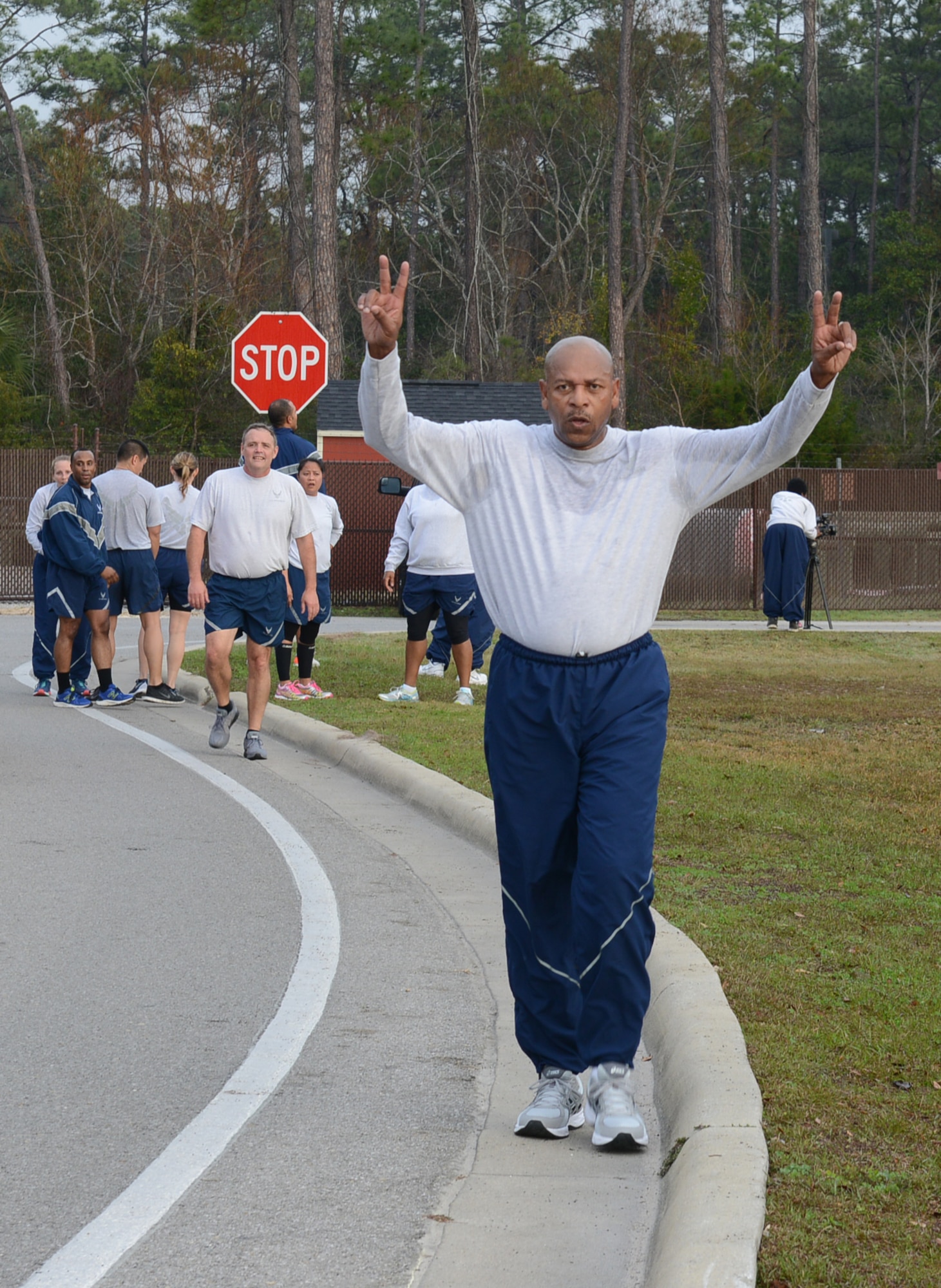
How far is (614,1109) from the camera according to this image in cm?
434

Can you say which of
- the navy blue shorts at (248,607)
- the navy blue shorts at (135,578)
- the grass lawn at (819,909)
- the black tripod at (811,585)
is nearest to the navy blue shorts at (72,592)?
the navy blue shorts at (135,578)

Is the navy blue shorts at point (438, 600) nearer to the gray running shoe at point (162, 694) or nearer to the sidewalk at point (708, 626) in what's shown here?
the gray running shoe at point (162, 694)

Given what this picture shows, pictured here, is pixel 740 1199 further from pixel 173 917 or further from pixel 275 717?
pixel 275 717

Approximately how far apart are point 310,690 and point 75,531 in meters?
2.16

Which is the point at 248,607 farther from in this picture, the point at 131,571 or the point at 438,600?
the point at 131,571

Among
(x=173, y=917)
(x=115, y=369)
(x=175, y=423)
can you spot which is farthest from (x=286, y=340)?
(x=115, y=369)

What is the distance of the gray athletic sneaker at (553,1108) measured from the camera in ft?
14.6

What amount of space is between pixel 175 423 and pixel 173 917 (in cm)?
3426

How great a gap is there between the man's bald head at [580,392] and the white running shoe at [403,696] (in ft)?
30.0

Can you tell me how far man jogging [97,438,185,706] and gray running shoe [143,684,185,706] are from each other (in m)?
0.24

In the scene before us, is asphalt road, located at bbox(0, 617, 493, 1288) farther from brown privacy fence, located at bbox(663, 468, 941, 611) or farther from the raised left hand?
brown privacy fence, located at bbox(663, 468, 941, 611)

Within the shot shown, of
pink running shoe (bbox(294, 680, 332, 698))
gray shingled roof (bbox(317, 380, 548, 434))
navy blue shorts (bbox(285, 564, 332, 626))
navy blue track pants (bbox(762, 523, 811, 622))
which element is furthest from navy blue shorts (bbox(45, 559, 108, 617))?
gray shingled roof (bbox(317, 380, 548, 434))

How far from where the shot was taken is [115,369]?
1855 inches

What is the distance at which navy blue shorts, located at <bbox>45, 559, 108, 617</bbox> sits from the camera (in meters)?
13.2
